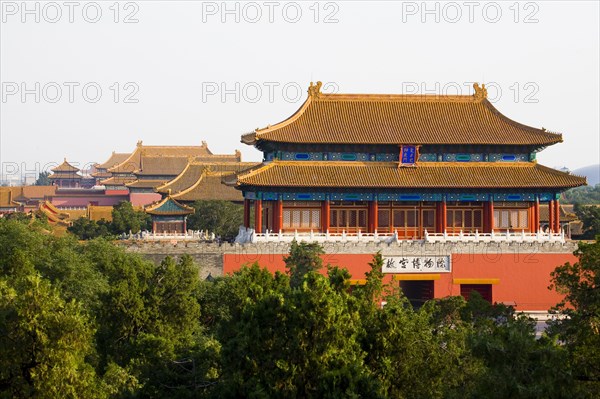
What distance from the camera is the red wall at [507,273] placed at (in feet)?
127

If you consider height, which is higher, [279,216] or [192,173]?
[192,173]

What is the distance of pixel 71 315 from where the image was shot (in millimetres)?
17031

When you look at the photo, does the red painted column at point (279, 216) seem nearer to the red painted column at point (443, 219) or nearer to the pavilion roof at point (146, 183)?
the red painted column at point (443, 219)

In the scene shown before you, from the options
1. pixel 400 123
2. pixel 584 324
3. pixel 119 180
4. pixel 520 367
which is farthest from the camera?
pixel 119 180

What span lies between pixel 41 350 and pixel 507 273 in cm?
2548

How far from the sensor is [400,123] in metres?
41.6

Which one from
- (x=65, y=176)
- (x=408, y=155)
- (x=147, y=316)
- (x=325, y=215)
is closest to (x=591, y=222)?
(x=408, y=155)

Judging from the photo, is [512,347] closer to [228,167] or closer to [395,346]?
[395,346]

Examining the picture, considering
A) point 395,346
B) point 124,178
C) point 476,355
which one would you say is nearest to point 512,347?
point 476,355

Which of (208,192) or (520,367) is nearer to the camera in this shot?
(520,367)

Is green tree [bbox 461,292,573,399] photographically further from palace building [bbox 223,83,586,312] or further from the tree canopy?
palace building [bbox 223,83,586,312]

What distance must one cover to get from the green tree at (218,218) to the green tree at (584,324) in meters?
34.7

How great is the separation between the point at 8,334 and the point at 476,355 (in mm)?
7616

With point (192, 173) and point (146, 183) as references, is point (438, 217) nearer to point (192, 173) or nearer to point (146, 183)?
point (192, 173)
